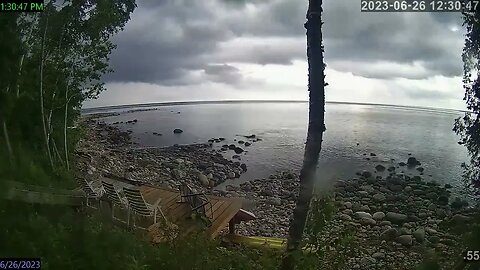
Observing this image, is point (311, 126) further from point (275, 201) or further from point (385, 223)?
point (385, 223)

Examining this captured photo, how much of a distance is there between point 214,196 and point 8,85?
1.65 meters

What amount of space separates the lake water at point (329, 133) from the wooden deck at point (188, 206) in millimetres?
189

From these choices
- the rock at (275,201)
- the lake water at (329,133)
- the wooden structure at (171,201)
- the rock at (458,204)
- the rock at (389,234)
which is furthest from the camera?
the rock at (389,234)

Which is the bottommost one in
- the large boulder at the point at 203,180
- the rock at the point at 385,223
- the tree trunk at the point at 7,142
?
the rock at the point at 385,223

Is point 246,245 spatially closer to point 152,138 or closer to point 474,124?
point 152,138

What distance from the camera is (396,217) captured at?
331cm

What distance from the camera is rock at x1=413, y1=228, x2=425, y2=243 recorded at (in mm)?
3173

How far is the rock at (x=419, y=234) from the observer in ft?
10.4

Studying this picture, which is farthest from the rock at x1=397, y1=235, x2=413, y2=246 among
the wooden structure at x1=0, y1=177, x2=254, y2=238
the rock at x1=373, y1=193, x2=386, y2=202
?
the wooden structure at x1=0, y1=177, x2=254, y2=238

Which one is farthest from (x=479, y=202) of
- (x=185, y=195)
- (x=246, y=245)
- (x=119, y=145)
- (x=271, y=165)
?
(x=119, y=145)

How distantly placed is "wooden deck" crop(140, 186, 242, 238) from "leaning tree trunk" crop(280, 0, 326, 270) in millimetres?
629

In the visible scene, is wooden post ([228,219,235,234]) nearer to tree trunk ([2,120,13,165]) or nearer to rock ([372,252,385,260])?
rock ([372,252,385,260])

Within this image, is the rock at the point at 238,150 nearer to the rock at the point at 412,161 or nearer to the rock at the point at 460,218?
the rock at the point at 412,161

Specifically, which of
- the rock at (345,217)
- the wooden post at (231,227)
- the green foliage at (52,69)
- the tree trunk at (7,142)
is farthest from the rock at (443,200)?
the tree trunk at (7,142)
